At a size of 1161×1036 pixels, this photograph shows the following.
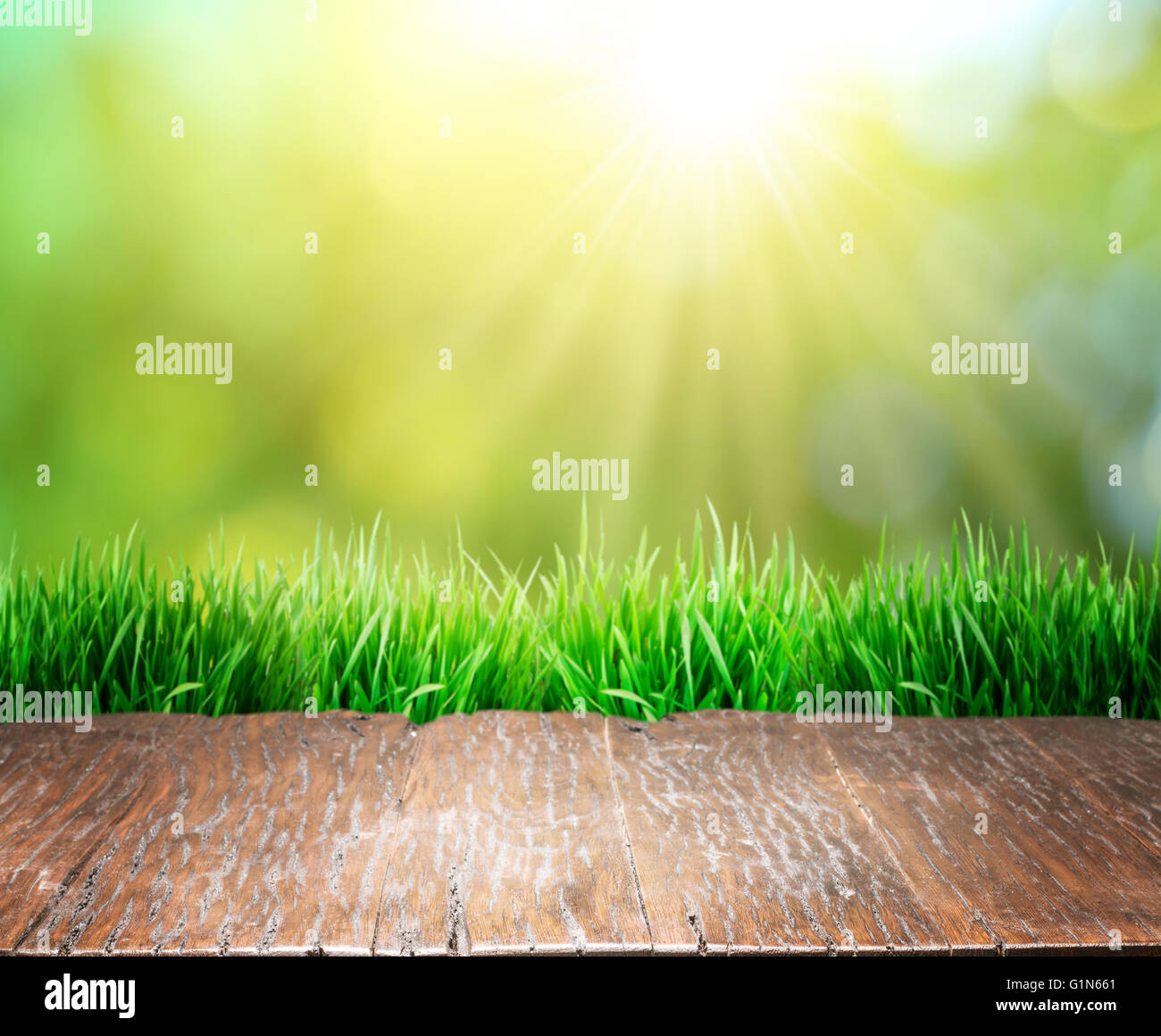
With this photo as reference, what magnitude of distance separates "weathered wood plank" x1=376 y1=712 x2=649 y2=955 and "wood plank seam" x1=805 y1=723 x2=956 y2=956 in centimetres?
35

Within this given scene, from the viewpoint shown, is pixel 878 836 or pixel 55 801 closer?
pixel 878 836

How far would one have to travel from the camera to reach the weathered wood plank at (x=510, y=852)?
1.16m

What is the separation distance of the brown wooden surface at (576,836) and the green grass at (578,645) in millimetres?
117

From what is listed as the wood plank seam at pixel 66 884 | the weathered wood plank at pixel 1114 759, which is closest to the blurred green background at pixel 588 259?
the weathered wood plank at pixel 1114 759

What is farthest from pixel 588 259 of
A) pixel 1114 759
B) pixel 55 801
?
pixel 55 801

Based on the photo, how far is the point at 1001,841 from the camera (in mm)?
1442

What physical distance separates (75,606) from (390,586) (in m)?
0.71

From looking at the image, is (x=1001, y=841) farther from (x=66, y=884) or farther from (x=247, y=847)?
(x=66, y=884)

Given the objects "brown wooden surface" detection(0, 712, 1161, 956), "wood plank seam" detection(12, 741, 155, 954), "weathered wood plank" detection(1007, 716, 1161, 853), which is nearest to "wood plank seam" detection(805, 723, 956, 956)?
"brown wooden surface" detection(0, 712, 1161, 956)

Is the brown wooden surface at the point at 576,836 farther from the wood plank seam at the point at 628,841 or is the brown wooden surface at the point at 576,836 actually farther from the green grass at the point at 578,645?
the green grass at the point at 578,645

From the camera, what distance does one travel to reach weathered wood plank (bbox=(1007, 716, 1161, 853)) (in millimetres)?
1577

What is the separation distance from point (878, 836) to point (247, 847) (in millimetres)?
920
